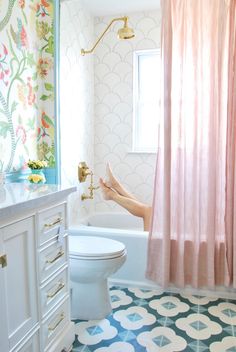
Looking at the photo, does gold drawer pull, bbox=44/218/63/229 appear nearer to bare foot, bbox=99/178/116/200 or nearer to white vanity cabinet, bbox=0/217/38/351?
white vanity cabinet, bbox=0/217/38/351

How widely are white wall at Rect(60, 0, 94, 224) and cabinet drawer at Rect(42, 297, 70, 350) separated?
1141 millimetres

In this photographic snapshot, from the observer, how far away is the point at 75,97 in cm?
276

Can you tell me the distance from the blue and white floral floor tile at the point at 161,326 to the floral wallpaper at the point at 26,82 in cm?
108

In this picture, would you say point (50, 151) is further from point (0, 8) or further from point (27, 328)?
point (27, 328)

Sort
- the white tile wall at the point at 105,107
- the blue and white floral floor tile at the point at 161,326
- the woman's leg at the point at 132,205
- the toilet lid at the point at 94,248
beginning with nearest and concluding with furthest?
the blue and white floral floor tile at the point at 161,326, the toilet lid at the point at 94,248, the woman's leg at the point at 132,205, the white tile wall at the point at 105,107

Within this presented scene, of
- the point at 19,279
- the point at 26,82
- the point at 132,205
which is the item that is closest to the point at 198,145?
the point at 132,205

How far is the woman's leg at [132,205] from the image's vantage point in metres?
2.66

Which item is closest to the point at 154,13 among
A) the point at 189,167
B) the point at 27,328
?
the point at 189,167

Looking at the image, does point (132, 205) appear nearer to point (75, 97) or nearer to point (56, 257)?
point (75, 97)

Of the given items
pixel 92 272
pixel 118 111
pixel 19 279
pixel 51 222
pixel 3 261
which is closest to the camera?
pixel 3 261

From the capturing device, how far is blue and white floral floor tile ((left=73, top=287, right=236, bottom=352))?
1687mm

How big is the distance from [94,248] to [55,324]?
0.51 m

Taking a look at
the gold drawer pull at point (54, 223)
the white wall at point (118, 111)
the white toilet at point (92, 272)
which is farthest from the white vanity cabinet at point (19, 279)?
the white wall at point (118, 111)

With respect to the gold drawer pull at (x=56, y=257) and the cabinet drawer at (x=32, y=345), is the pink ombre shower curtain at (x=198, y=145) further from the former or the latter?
the cabinet drawer at (x=32, y=345)
